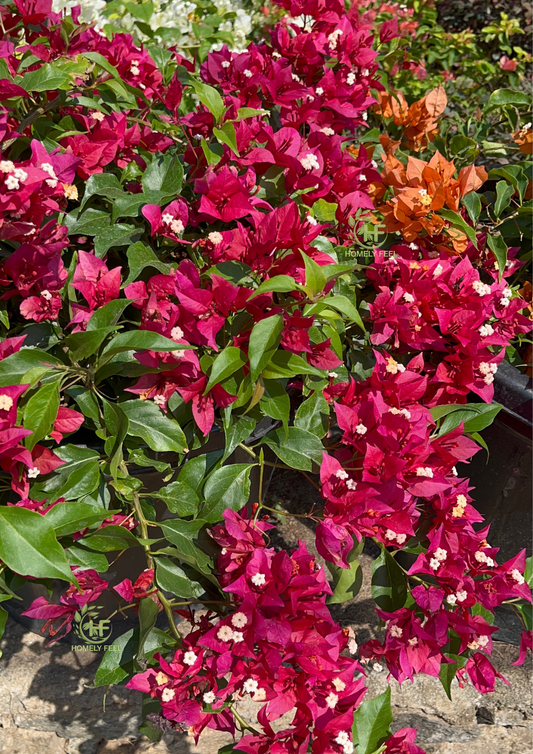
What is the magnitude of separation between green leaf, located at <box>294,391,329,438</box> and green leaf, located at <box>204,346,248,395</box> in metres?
0.12

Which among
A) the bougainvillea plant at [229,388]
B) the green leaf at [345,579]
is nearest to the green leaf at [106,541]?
the bougainvillea plant at [229,388]

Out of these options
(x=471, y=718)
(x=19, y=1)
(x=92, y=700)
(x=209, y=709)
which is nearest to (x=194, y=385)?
(x=209, y=709)

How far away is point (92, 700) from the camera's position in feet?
3.23

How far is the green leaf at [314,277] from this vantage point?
1.75ft

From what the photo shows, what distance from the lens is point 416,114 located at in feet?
3.14

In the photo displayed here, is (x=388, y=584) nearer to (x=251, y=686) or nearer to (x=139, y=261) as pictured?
(x=251, y=686)

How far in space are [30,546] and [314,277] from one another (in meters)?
0.31

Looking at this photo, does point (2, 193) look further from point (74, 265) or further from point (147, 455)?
point (147, 455)

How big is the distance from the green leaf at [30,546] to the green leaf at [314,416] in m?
0.29

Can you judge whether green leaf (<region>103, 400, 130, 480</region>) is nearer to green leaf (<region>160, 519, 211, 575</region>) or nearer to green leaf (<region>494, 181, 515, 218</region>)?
green leaf (<region>160, 519, 211, 575</region>)

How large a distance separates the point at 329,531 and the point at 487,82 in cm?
155

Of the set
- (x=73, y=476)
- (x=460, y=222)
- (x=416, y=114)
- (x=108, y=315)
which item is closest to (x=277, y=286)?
(x=108, y=315)

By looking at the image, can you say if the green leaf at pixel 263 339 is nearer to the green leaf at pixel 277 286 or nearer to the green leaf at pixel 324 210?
the green leaf at pixel 277 286

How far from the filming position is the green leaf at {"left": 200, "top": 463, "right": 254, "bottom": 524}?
1.98 ft
